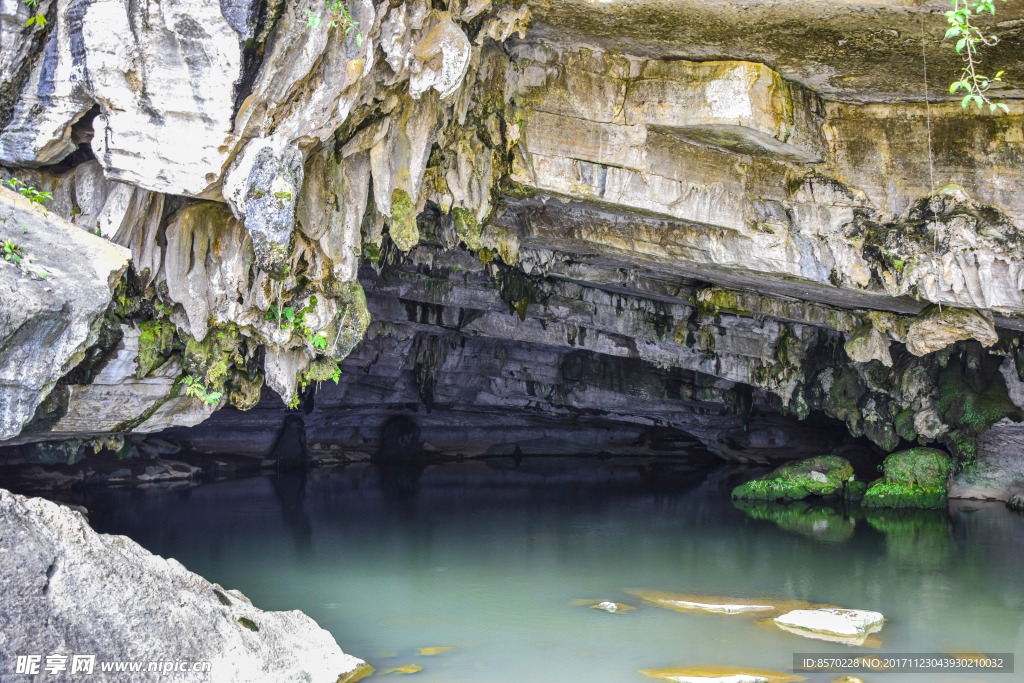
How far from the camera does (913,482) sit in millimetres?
15750

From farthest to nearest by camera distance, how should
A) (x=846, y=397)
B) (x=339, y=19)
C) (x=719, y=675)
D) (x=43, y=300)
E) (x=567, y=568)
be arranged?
(x=846, y=397)
(x=567, y=568)
(x=719, y=675)
(x=339, y=19)
(x=43, y=300)

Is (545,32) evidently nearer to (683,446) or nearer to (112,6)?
(112,6)

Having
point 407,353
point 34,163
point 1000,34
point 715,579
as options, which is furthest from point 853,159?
point 407,353

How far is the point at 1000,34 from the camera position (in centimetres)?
669

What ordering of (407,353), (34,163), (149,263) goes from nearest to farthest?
(34,163), (149,263), (407,353)

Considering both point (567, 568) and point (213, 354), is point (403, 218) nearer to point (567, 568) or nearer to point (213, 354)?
point (213, 354)

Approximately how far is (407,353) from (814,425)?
1137 centimetres

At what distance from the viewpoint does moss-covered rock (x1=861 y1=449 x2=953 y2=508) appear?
15.6 meters

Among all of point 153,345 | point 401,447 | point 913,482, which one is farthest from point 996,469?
point 153,345

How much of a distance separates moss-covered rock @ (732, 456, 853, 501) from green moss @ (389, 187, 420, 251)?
12040 mm

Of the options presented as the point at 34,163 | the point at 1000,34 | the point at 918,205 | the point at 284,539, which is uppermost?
the point at 1000,34

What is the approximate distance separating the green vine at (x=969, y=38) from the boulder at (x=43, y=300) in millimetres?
6059

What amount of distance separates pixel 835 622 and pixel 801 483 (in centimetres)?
978

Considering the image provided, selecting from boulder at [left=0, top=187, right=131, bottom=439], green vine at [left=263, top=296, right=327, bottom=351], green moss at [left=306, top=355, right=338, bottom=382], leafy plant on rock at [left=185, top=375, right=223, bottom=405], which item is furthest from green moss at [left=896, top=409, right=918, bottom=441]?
boulder at [left=0, top=187, right=131, bottom=439]
